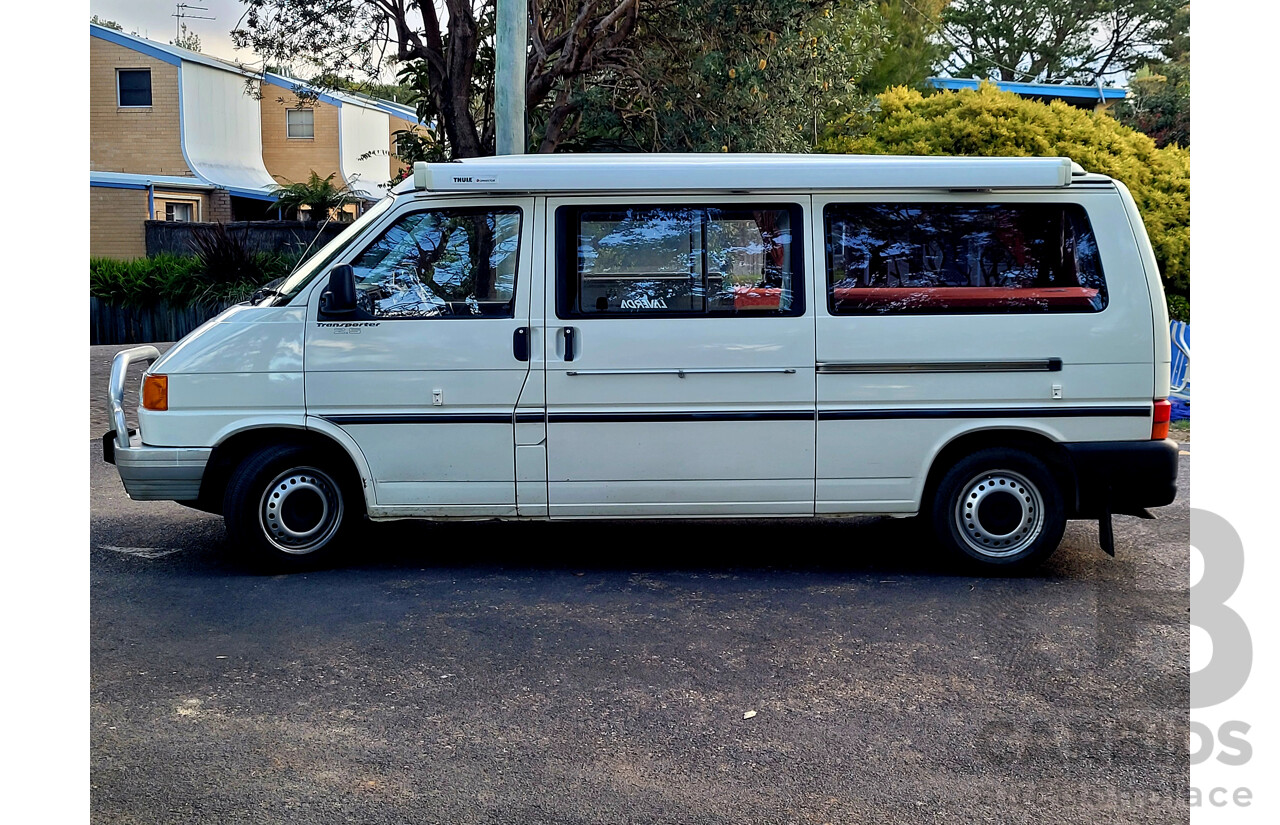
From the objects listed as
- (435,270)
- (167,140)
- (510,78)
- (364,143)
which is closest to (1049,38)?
(364,143)

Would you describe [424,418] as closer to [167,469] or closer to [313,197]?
[167,469]

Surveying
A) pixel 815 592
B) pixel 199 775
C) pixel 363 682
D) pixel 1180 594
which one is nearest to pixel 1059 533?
pixel 1180 594

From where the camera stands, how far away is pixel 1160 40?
3556 cm

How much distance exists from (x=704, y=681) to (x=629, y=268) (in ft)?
8.06

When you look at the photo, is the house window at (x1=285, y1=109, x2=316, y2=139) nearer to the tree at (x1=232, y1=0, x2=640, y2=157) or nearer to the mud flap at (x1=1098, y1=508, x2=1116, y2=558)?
the tree at (x1=232, y1=0, x2=640, y2=157)

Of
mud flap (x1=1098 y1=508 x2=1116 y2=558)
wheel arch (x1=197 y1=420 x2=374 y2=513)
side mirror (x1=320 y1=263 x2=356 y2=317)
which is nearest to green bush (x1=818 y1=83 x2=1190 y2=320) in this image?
mud flap (x1=1098 y1=508 x2=1116 y2=558)

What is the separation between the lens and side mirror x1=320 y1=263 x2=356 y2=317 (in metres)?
6.29

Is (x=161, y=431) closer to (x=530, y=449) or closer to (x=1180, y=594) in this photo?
(x=530, y=449)

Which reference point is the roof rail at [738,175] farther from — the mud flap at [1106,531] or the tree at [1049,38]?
the tree at [1049,38]

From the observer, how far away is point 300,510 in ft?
21.7

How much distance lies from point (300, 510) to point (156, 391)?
0.99m

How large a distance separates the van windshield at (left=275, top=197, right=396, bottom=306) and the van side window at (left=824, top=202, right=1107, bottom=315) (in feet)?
8.08

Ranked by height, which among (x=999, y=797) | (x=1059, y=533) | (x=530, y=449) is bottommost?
(x=999, y=797)

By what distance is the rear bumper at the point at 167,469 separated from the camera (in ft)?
21.1
